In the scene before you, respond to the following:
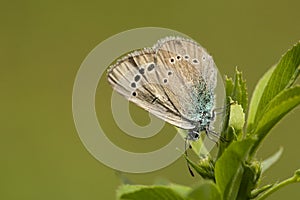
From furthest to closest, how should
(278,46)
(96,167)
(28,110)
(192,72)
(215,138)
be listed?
(278,46), (28,110), (96,167), (192,72), (215,138)

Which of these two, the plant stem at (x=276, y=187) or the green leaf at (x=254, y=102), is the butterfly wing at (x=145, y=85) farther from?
the plant stem at (x=276, y=187)

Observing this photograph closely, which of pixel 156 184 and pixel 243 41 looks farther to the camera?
pixel 243 41

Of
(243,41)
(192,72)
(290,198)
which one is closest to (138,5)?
(243,41)

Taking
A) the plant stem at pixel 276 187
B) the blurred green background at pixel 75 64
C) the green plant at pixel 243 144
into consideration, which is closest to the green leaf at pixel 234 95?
the green plant at pixel 243 144

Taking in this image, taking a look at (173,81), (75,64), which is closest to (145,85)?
(173,81)

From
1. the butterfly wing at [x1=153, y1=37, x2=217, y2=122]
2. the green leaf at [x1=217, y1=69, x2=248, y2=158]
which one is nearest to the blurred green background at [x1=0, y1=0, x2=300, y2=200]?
the butterfly wing at [x1=153, y1=37, x2=217, y2=122]

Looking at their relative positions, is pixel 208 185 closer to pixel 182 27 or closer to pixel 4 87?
pixel 4 87

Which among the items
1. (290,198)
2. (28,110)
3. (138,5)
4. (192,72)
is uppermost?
(138,5)
